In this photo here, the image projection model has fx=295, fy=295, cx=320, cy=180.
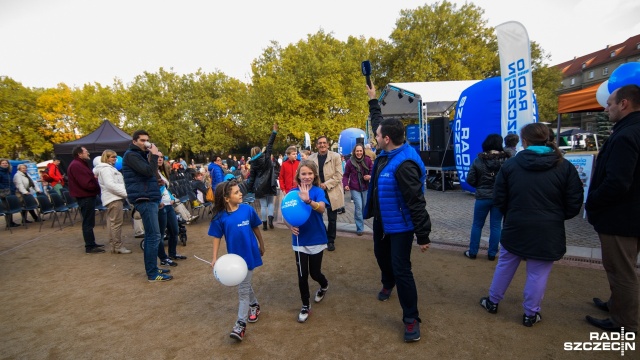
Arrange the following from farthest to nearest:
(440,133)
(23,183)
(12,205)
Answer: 1. (440,133)
2. (23,183)
3. (12,205)

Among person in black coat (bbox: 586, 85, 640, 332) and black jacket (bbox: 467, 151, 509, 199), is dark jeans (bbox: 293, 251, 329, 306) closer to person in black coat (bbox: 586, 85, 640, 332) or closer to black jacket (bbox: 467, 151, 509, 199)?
person in black coat (bbox: 586, 85, 640, 332)

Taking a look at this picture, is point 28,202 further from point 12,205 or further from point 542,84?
point 542,84

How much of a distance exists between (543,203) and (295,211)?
2.27 m

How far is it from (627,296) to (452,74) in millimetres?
27804

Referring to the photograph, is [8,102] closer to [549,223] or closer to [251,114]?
[251,114]

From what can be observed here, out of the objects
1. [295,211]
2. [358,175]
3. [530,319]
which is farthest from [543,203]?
[358,175]

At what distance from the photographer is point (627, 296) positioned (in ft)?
8.39

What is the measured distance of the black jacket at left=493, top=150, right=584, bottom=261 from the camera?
2.64 metres

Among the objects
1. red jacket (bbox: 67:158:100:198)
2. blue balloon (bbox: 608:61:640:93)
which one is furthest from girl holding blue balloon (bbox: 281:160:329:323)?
red jacket (bbox: 67:158:100:198)

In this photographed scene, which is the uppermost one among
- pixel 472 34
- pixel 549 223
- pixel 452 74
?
pixel 472 34

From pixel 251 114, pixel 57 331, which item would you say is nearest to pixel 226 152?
pixel 251 114

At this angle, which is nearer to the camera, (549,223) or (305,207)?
(549,223)

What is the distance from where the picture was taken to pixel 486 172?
427 centimetres

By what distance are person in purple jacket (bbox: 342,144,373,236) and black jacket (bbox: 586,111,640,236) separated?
3.48 m
